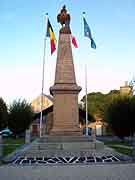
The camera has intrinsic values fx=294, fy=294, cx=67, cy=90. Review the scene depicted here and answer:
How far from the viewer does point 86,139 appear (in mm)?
18047

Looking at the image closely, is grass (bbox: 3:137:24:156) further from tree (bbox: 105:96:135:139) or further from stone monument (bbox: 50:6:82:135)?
tree (bbox: 105:96:135:139)

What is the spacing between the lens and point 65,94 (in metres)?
19.8

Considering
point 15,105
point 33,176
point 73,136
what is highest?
point 15,105

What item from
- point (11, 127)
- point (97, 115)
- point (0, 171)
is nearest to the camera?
point (0, 171)

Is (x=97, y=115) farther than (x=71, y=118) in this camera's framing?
Yes

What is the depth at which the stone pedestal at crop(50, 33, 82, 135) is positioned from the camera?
19.2 meters

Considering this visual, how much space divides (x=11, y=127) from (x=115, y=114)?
18.7m

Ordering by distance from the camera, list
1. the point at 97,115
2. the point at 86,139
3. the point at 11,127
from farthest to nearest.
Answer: the point at 97,115, the point at 11,127, the point at 86,139

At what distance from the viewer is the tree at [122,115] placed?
33531 mm

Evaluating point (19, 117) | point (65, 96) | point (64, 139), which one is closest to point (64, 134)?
point (64, 139)

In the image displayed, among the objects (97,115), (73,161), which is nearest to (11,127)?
(97,115)

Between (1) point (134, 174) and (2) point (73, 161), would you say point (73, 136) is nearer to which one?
(2) point (73, 161)

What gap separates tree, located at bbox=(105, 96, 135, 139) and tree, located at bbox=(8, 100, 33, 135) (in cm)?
1538

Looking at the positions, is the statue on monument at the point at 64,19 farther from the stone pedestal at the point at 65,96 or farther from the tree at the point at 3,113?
the tree at the point at 3,113
